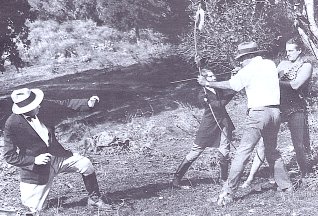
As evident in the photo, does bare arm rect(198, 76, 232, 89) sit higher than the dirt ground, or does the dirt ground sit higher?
bare arm rect(198, 76, 232, 89)

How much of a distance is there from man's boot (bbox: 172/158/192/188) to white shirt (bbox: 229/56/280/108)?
1.38m

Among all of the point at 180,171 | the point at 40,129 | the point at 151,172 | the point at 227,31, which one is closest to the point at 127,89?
the point at 227,31

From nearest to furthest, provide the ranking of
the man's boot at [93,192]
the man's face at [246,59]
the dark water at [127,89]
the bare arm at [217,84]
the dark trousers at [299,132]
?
the bare arm at [217,84], the man's face at [246,59], the man's boot at [93,192], the dark trousers at [299,132], the dark water at [127,89]

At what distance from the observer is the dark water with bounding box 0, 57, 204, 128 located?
15570 millimetres

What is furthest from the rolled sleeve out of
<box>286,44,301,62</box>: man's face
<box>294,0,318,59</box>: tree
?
<box>294,0,318,59</box>: tree

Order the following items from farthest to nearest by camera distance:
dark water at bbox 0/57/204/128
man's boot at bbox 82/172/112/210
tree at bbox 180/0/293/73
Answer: dark water at bbox 0/57/204/128
tree at bbox 180/0/293/73
man's boot at bbox 82/172/112/210

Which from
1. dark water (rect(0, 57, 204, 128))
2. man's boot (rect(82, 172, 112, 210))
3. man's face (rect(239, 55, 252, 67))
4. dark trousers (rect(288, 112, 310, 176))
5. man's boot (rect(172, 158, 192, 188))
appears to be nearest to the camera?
man's face (rect(239, 55, 252, 67))

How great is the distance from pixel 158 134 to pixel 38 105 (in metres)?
5.84

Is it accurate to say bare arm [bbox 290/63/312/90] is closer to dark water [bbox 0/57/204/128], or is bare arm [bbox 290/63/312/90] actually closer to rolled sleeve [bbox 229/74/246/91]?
rolled sleeve [bbox 229/74/246/91]

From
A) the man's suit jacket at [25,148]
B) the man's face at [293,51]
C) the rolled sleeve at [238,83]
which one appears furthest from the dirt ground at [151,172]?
the man's face at [293,51]

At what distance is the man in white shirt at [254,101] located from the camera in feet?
16.9

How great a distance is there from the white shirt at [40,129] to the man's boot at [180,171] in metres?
1.87

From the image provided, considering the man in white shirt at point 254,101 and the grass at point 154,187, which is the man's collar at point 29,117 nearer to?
the grass at point 154,187

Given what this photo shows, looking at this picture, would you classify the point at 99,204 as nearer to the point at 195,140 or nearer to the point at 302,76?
the point at 195,140
